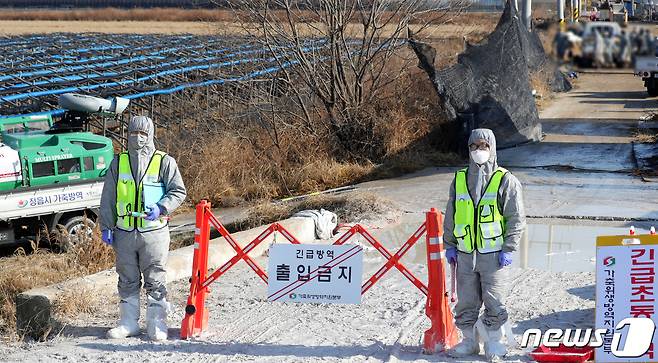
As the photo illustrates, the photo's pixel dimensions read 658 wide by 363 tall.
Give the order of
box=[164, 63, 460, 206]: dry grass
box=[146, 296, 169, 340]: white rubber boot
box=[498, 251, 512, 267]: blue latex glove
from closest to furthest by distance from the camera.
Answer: box=[498, 251, 512, 267]: blue latex glove → box=[146, 296, 169, 340]: white rubber boot → box=[164, 63, 460, 206]: dry grass

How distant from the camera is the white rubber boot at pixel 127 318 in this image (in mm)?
9008

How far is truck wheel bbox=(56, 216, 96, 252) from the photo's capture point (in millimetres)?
12484

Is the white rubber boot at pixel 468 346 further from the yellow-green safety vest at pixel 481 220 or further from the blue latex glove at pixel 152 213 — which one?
the blue latex glove at pixel 152 213

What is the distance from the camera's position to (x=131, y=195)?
8914 mm

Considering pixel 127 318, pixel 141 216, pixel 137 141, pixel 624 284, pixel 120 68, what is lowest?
pixel 120 68

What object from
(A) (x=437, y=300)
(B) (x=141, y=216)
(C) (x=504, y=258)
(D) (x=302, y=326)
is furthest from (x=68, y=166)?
(C) (x=504, y=258)

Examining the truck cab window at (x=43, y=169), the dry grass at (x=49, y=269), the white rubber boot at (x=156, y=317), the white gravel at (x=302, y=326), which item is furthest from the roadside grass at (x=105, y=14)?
the white rubber boot at (x=156, y=317)

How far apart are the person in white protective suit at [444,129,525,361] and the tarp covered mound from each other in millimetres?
11922

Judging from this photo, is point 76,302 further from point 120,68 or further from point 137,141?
point 120,68

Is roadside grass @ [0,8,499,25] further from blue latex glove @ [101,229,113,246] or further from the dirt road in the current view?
blue latex glove @ [101,229,113,246]

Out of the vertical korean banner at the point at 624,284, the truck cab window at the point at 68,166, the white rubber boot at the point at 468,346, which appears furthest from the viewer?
the truck cab window at the point at 68,166

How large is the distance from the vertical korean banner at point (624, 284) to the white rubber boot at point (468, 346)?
978 mm

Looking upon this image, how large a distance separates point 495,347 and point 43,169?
8691mm

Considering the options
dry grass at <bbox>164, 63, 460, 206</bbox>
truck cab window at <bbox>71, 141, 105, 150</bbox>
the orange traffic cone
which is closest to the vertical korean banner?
the orange traffic cone
